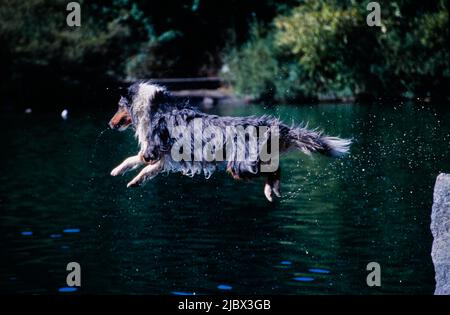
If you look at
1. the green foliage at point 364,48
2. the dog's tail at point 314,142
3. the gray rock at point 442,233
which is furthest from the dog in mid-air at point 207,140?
the green foliage at point 364,48

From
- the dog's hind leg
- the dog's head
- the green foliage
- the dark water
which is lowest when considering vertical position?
the dark water

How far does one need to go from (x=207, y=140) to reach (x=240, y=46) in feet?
112

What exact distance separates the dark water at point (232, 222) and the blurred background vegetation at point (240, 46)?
33.4ft

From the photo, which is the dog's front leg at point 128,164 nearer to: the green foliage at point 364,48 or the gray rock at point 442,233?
the gray rock at point 442,233

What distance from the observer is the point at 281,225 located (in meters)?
17.1

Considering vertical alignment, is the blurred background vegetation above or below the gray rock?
above

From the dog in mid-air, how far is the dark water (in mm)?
2285

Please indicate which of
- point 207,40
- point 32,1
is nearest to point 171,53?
point 207,40

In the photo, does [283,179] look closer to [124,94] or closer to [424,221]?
[424,221]

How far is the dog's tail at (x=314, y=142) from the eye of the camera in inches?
454

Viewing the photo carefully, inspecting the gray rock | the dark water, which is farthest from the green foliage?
the gray rock

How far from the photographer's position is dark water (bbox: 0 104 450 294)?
45.3 feet

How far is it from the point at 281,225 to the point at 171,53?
3205 cm

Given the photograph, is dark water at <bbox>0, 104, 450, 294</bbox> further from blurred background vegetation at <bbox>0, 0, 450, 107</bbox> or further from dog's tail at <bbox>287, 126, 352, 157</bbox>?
blurred background vegetation at <bbox>0, 0, 450, 107</bbox>
